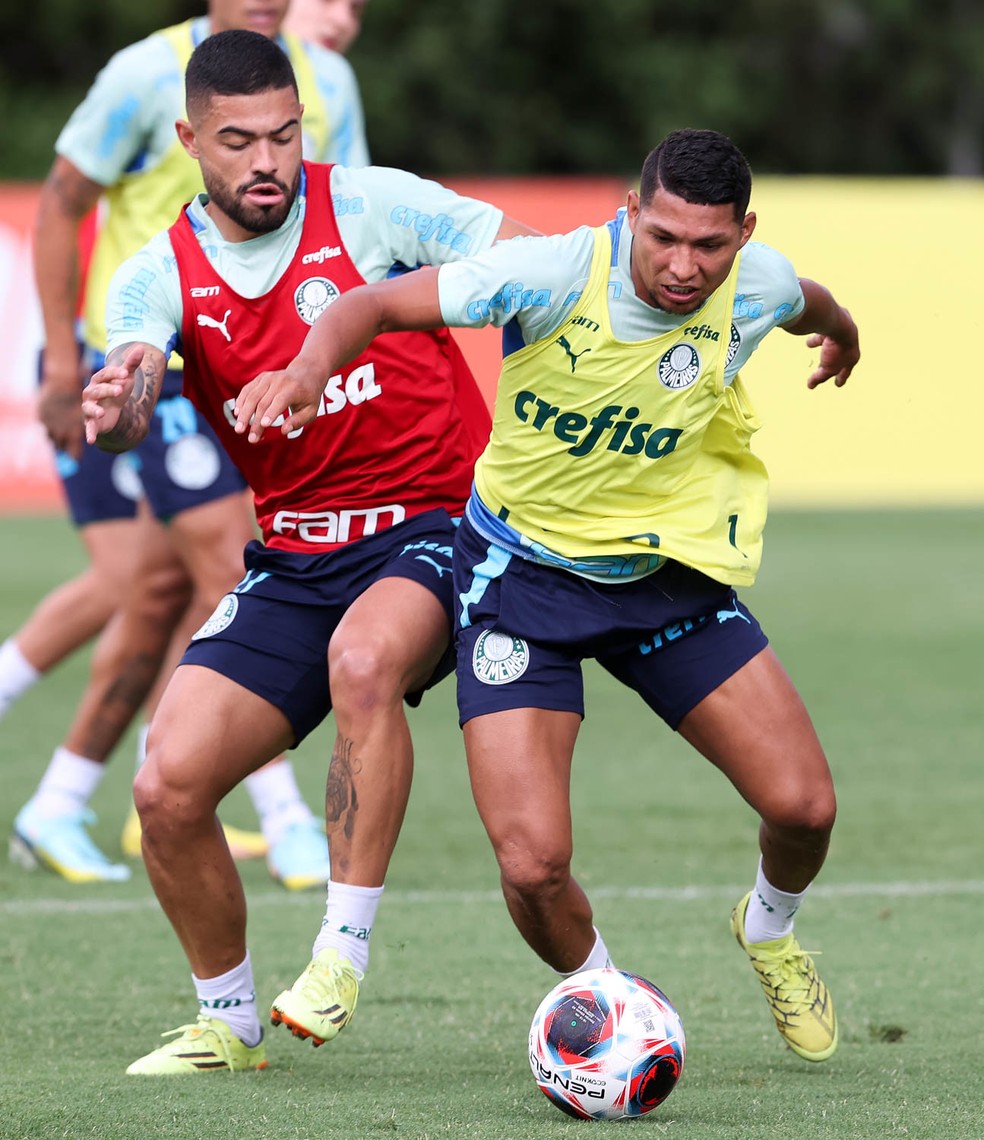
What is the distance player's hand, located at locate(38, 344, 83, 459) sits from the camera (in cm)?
672

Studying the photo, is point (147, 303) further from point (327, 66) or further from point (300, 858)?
point (300, 858)

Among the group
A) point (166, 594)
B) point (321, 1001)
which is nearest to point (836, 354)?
point (321, 1001)

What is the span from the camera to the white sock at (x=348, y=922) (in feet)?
14.8

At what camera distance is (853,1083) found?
14.8 ft

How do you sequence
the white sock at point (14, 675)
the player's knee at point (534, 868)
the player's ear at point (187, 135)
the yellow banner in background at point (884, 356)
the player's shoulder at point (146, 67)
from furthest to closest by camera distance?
the yellow banner in background at point (884, 356)
the white sock at point (14, 675)
the player's shoulder at point (146, 67)
the player's ear at point (187, 135)
the player's knee at point (534, 868)

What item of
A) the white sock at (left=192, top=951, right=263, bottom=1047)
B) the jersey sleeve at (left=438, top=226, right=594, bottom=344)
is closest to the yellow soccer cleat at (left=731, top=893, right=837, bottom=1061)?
the white sock at (left=192, top=951, right=263, bottom=1047)

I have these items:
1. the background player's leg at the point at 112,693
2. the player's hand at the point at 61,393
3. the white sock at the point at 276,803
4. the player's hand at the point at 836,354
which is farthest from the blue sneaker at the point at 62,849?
the player's hand at the point at 836,354

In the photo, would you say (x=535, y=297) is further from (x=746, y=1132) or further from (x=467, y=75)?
(x=467, y=75)

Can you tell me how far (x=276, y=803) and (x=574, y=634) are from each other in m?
2.51

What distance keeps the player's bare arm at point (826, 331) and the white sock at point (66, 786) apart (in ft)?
10.8

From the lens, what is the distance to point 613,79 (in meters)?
35.1

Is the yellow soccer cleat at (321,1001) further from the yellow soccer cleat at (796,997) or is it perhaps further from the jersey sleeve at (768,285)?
the jersey sleeve at (768,285)

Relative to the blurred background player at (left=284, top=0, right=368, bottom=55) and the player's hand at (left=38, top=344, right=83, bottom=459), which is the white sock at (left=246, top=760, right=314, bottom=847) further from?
the blurred background player at (left=284, top=0, right=368, bottom=55)

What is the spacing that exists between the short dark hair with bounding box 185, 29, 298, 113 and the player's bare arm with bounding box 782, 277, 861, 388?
132 centimetres
